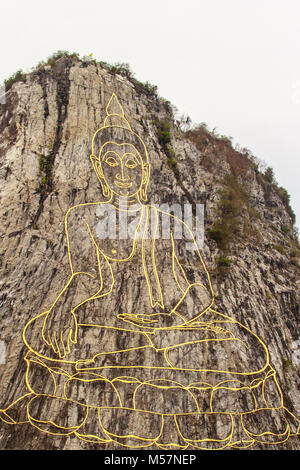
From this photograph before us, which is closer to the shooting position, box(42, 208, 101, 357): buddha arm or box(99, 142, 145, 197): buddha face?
box(42, 208, 101, 357): buddha arm

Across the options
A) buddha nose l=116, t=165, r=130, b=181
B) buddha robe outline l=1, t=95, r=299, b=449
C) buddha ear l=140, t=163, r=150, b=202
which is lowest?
buddha robe outline l=1, t=95, r=299, b=449

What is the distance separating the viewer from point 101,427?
7082 mm

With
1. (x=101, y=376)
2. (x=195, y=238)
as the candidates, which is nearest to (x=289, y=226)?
(x=195, y=238)

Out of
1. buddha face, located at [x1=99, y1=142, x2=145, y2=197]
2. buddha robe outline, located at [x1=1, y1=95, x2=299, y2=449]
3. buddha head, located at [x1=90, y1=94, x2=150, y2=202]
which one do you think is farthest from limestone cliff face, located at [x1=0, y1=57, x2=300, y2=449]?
buddha face, located at [x1=99, y1=142, x2=145, y2=197]

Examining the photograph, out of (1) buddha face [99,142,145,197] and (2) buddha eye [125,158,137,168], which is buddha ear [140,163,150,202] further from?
(2) buddha eye [125,158,137,168]

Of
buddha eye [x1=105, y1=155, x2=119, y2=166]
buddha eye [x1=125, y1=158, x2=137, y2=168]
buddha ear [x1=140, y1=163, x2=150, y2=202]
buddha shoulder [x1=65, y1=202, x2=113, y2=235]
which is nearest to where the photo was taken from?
buddha shoulder [x1=65, y1=202, x2=113, y2=235]

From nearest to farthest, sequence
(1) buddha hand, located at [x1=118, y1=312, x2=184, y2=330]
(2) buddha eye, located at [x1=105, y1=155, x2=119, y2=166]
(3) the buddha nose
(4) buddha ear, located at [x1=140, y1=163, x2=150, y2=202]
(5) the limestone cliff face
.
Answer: (5) the limestone cliff face < (1) buddha hand, located at [x1=118, y1=312, x2=184, y2=330] < (3) the buddha nose < (2) buddha eye, located at [x1=105, y1=155, x2=119, y2=166] < (4) buddha ear, located at [x1=140, y1=163, x2=150, y2=202]

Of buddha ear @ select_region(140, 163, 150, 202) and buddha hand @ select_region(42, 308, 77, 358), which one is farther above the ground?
buddha ear @ select_region(140, 163, 150, 202)

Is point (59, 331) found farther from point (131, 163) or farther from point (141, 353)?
point (131, 163)

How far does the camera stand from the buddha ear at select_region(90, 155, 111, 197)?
9875mm

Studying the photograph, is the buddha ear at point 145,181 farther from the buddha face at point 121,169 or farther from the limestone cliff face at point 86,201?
the limestone cliff face at point 86,201

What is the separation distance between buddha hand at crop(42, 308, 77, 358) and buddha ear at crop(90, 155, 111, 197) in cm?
361

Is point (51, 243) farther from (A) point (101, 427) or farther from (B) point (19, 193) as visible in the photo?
(A) point (101, 427)
